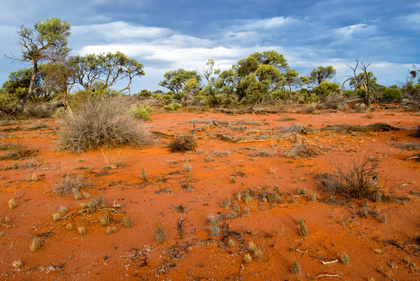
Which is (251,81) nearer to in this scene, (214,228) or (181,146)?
(181,146)

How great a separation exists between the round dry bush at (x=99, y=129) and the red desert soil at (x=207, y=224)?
1.99 meters

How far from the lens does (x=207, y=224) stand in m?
3.51

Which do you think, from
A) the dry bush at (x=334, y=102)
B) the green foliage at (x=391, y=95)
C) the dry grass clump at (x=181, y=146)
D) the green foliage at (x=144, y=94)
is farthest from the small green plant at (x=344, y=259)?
the green foliage at (x=144, y=94)

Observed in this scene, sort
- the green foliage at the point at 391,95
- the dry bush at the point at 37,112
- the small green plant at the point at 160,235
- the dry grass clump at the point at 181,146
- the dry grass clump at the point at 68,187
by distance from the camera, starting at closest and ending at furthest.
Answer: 1. the small green plant at the point at 160,235
2. the dry grass clump at the point at 68,187
3. the dry grass clump at the point at 181,146
4. the dry bush at the point at 37,112
5. the green foliage at the point at 391,95

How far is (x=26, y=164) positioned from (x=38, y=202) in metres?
3.01

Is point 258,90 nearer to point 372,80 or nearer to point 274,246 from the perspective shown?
point 372,80

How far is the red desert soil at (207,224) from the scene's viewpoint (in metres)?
2.62

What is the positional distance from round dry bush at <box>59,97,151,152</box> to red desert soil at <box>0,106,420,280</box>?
1991 mm

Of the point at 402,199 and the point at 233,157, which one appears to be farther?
the point at 233,157

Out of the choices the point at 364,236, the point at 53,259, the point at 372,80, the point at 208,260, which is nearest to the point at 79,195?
the point at 53,259

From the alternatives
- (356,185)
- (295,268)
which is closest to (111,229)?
(295,268)

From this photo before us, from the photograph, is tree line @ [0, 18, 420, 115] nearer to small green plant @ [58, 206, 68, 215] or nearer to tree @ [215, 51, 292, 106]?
tree @ [215, 51, 292, 106]

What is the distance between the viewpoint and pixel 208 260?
9.05 feet

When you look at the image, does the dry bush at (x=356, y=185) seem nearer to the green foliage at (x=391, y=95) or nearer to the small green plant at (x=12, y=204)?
the small green plant at (x=12, y=204)
